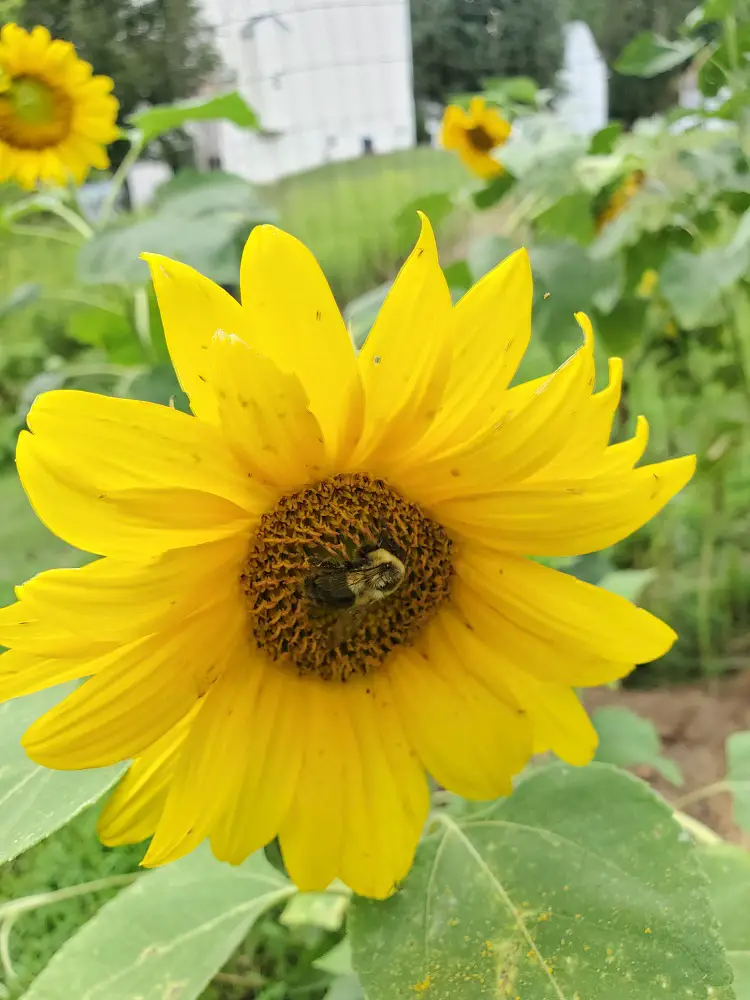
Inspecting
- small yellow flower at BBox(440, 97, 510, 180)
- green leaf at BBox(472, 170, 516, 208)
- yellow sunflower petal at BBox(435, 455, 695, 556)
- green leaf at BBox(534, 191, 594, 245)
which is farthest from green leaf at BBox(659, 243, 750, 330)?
yellow sunflower petal at BBox(435, 455, 695, 556)

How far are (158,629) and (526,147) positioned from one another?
0.87 m

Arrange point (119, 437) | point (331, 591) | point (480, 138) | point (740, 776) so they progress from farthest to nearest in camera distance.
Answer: point (480, 138) < point (740, 776) < point (331, 591) < point (119, 437)

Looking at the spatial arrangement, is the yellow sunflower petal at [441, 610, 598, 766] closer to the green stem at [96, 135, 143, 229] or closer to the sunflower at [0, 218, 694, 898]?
the sunflower at [0, 218, 694, 898]

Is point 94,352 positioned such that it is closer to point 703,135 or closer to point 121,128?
point 121,128

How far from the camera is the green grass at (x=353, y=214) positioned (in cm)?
93

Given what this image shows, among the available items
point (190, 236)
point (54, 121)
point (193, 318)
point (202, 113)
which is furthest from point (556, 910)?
point (54, 121)

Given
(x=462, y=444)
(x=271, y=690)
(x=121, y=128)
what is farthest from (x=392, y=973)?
(x=121, y=128)

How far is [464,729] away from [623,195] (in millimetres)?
938

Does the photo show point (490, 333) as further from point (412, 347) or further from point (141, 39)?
point (141, 39)

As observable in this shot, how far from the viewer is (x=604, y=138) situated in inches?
39.8

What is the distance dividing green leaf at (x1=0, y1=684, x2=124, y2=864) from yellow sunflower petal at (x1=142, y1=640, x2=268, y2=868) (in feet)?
0.14

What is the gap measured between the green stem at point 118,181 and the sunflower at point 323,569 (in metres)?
0.71

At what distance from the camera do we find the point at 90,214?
3.47ft

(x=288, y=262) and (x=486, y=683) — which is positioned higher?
(x=288, y=262)
